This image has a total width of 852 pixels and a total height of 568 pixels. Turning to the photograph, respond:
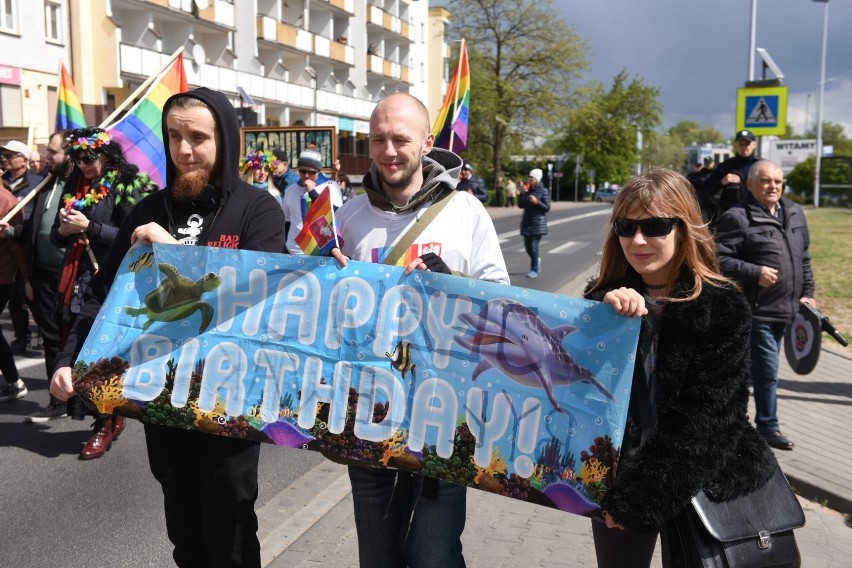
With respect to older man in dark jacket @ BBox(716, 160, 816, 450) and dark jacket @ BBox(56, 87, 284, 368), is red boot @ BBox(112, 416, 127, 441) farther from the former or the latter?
older man in dark jacket @ BBox(716, 160, 816, 450)

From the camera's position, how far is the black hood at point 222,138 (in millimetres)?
3002

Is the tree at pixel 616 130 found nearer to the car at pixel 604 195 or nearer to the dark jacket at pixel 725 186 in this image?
the car at pixel 604 195

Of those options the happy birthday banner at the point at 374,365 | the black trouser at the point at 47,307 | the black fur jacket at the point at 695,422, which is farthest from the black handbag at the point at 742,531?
the black trouser at the point at 47,307

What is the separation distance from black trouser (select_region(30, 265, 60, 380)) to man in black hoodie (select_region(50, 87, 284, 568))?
12.3 ft

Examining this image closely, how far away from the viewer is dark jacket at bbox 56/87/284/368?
305 cm

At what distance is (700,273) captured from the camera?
8.52 feet

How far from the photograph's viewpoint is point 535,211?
16.3 metres

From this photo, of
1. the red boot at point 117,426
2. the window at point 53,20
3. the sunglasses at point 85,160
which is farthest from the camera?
the window at point 53,20

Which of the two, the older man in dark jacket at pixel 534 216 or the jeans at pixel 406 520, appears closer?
the jeans at pixel 406 520

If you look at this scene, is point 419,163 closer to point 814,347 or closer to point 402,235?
point 402,235

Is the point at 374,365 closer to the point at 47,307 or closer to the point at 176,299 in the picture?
the point at 176,299

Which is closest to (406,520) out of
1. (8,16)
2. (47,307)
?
(47,307)

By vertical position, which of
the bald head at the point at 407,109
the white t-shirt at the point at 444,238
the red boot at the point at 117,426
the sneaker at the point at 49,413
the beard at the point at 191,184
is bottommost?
the sneaker at the point at 49,413

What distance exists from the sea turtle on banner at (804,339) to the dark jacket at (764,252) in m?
0.28
